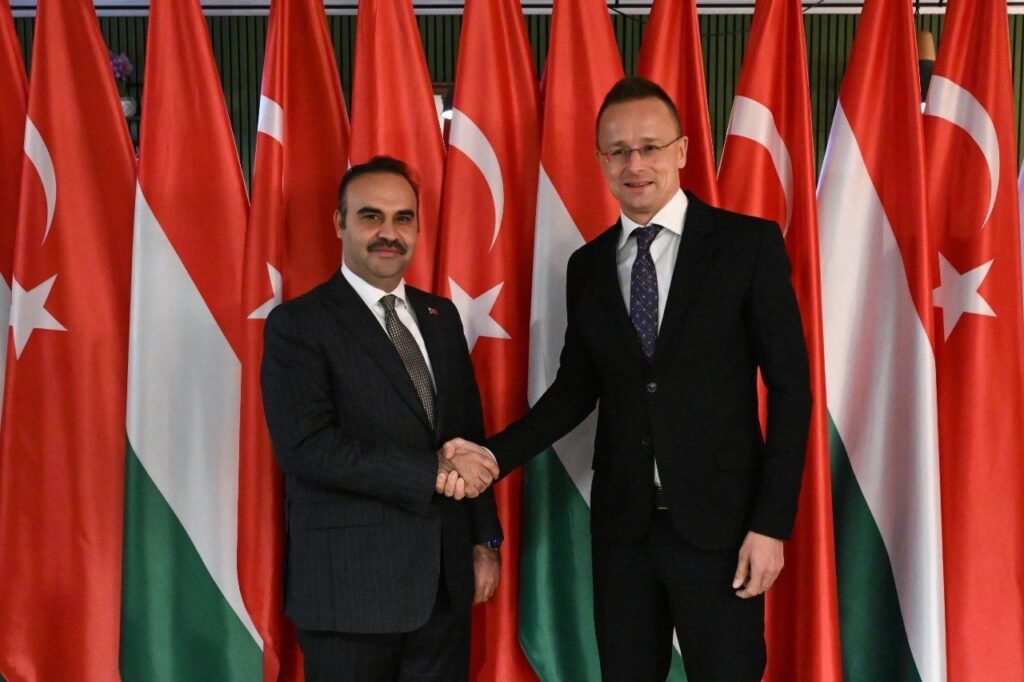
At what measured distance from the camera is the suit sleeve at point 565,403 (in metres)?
1.93

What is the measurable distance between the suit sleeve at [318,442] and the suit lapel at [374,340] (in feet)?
0.27

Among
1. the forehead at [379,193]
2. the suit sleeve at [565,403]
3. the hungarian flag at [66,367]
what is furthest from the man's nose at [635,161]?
the hungarian flag at [66,367]

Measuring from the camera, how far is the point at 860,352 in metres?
2.26

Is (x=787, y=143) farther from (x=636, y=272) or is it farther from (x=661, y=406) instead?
(x=661, y=406)

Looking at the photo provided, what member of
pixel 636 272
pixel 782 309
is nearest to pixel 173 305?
pixel 636 272

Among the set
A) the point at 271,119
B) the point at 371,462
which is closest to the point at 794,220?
the point at 371,462

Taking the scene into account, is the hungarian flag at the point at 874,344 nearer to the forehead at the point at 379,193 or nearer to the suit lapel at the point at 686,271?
the suit lapel at the point at 686,271

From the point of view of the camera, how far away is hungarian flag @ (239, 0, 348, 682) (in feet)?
7.10

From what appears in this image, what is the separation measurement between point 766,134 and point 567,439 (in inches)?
36.2

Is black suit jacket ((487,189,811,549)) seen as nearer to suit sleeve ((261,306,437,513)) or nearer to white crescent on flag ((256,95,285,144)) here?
suit sleeve ((261,306,437,513))

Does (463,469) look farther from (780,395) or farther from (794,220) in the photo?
(794,220)

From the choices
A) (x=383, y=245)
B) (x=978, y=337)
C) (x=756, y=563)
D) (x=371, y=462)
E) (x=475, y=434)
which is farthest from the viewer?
(x=978, y=337)

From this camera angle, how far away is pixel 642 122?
174 centimetres

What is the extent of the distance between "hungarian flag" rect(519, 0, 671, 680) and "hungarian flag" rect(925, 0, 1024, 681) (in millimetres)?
845
